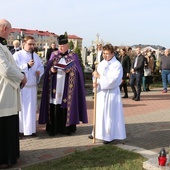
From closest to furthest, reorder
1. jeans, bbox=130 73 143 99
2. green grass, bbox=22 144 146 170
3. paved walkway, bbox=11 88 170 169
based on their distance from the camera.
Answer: green grass, bbox=22 144 146 170 → paved walkway, bbox=11 88 170 169 → jeans, bbox=130 73 143 99

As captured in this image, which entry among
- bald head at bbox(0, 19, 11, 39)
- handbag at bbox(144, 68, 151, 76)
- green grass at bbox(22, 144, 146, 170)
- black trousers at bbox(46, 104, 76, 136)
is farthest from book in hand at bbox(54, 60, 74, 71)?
handbag at bbox(144, 68, 151, 76)

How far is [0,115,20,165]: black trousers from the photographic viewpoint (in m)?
4.95

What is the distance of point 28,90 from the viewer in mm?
6840

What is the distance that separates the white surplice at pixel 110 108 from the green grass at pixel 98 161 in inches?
16.3

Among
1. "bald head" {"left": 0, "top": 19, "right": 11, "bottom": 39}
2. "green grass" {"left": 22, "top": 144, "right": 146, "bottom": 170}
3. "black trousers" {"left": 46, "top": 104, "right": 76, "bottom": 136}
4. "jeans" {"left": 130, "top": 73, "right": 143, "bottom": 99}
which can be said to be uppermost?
"bald head" {"left": 0, "top": 19, "right": 11, "bottom": 39}

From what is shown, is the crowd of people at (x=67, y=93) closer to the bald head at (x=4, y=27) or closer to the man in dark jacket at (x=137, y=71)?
the bald head at (x=4, y=27)

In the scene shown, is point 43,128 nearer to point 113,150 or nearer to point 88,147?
point 88,147

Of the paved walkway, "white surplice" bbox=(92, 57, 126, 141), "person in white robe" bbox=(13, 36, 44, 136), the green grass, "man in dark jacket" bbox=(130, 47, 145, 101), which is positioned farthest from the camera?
"man in dark jacket" bbox=(130, 47, 145, 101)

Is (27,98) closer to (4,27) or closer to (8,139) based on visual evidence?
(8,139)

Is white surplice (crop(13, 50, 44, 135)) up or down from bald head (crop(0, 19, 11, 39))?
down

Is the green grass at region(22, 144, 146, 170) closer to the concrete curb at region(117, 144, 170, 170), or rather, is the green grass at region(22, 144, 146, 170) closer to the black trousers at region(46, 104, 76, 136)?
the concrete curb at region(117, 144, 170, 170)

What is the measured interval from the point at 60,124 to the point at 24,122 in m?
0.84

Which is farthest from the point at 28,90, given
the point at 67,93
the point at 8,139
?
the point at 8,139

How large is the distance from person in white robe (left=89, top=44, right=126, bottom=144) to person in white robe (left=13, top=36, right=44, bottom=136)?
1.38 metres
